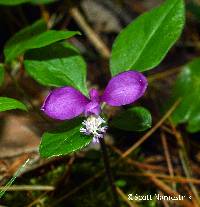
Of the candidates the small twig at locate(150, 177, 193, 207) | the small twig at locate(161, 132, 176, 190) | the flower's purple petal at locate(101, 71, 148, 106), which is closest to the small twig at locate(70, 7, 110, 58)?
the small twig at locate(161, 132, 176, 190)

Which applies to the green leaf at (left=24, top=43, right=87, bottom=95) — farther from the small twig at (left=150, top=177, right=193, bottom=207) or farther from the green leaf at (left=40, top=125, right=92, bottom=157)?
the small twig at (left=150, top=177, right=193, bottom=207)

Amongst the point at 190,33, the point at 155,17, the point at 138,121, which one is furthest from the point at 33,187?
the point at 190,33

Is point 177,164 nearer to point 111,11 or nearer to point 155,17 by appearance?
point 155,17

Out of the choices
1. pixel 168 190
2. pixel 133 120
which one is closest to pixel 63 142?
pixel 133 120

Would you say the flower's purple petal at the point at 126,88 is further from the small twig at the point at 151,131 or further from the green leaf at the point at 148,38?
the small twig at the point at 151,131

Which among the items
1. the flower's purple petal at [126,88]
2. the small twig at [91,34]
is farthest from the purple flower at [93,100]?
the small twig at [91,34]

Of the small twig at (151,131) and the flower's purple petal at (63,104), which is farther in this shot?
the small twig at (151,131)
